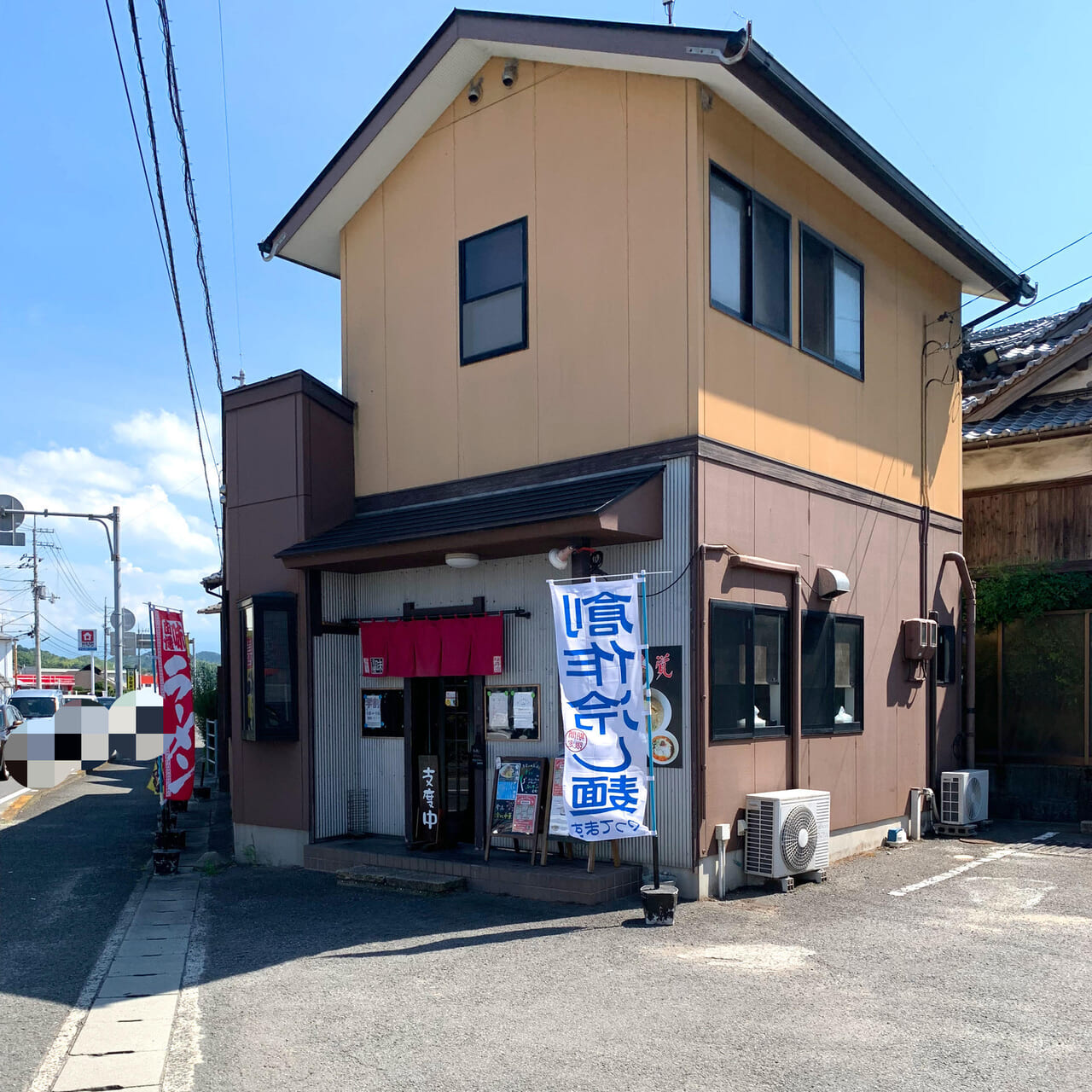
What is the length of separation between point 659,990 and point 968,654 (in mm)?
8564

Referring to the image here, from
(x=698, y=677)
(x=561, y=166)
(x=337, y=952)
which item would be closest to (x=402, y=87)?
(x=561, y=166)

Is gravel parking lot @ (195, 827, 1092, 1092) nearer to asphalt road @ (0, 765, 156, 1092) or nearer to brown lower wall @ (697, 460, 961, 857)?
asphalt road @ (0, 765, 156, 1092)

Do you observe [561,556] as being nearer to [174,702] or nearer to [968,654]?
[174,702]

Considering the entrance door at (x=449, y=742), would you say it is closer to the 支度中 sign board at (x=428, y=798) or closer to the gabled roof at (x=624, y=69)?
the 支度中 sign board at (x=428, y=798)

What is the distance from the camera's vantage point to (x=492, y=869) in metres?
9.31

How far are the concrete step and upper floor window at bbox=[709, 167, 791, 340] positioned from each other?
5.84 metres

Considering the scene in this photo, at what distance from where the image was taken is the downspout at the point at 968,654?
43.3ft

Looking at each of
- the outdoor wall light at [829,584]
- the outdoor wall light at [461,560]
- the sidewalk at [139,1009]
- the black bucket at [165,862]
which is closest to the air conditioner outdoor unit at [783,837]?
the outdoor wall light at [829,584]

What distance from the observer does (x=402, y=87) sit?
11164mm

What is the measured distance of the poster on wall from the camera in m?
8.91

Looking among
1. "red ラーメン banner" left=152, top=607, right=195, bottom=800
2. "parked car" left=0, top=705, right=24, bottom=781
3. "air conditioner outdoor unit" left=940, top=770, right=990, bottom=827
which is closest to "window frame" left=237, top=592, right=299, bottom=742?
"red ラーメン banner" left=152, top=607, right=195, bottom=800

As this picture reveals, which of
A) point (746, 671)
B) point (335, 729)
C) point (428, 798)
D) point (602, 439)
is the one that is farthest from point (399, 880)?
point (602, 439)

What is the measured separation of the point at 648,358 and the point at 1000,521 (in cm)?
760

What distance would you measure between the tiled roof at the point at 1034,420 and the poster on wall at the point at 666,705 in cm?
783
